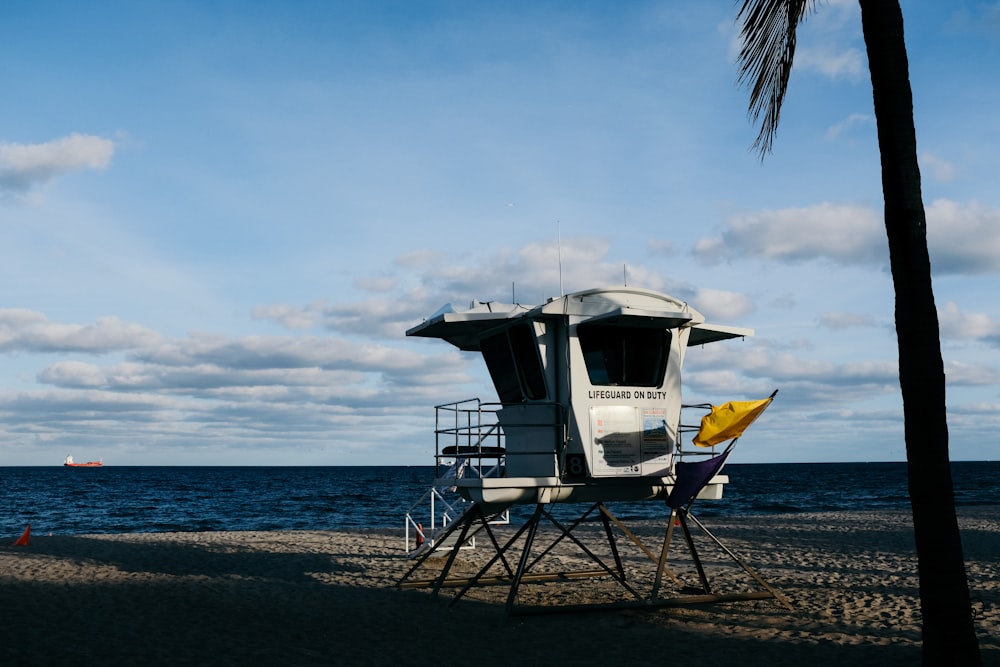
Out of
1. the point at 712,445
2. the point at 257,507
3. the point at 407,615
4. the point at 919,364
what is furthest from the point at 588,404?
the point at 257,507

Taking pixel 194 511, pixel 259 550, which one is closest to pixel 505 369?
pixel 259 550

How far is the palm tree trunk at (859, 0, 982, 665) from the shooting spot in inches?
321

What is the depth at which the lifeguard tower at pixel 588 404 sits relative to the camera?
14047 millimetres

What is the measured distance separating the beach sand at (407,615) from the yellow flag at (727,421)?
2851 millimetres

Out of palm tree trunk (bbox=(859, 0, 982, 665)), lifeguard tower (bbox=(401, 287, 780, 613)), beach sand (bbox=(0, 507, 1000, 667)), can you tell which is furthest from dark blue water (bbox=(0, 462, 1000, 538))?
palm tree trunk (bbox=(859, 0, 982, 665))

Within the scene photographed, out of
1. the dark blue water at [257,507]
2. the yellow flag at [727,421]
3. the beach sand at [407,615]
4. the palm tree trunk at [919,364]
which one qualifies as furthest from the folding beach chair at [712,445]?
the dark blue water at [257,507]

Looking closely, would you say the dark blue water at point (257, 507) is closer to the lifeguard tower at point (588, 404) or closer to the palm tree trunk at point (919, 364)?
the lifeguard tower at point (588, 404)

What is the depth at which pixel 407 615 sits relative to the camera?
14.5 metres

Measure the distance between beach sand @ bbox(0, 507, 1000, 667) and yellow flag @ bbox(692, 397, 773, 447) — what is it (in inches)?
112

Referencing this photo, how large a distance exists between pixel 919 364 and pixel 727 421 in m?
5.81

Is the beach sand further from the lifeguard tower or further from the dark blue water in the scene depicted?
the dark blue water

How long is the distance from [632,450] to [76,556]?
1672cm

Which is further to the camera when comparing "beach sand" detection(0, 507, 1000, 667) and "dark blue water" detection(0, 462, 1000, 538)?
"dark blue water" detection(0, 462, 1000, 538)

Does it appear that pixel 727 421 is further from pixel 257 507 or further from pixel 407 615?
pixel 257 507
